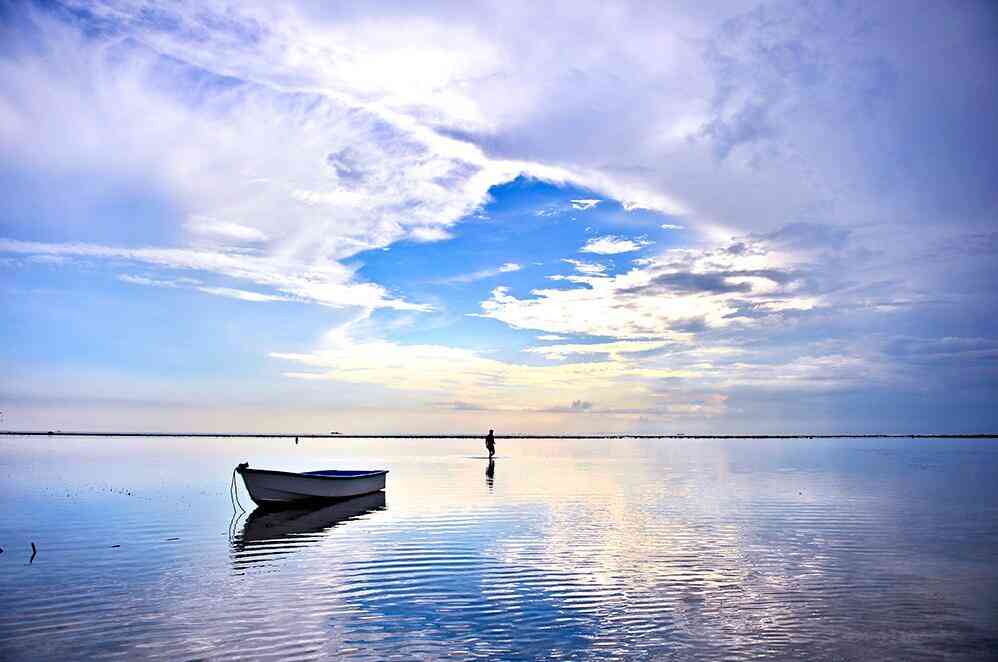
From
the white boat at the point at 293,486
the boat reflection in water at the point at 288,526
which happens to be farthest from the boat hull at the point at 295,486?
the boat reflection in water at the point at 288,526

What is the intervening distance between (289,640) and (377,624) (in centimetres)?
207

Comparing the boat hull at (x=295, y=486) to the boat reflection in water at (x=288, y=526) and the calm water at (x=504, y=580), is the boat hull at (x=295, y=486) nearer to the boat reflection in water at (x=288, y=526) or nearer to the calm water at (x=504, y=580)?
the boat reflection in water at (x=288, y=526)

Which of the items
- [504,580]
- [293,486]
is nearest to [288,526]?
[293,486]

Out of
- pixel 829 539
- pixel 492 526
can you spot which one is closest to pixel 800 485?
pixel 829 539

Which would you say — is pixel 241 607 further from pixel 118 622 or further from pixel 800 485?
pixel 800 485

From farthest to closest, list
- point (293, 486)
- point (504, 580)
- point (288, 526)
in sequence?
1. point (293, 486)
2. point (288, 526)
3. point (504, 580)

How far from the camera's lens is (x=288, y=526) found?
110ft

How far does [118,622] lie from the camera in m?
16.4

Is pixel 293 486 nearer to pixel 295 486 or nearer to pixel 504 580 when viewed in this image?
pixel 295 486

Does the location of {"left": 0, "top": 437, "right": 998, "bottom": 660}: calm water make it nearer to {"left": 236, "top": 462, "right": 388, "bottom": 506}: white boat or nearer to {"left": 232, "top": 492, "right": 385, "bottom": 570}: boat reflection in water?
{"left": 232, "top": 492, "right": 385, "bottom": 570}: boat reflection in water

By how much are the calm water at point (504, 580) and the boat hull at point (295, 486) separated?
1854 mm

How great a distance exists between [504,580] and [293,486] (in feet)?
74.1

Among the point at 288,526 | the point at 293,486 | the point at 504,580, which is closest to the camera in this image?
the point at 504,580

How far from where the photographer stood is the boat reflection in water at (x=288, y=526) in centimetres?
2593
